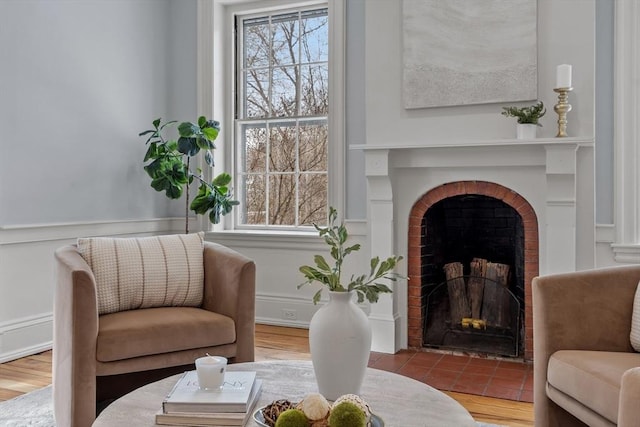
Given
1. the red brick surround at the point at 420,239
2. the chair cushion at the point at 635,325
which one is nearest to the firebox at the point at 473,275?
the red brick surround at the point at 420,239

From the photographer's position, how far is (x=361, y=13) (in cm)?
397

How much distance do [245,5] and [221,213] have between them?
69.0 inches

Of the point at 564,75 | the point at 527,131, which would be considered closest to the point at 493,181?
the point at 527,131

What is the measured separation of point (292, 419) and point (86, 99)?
3.34m

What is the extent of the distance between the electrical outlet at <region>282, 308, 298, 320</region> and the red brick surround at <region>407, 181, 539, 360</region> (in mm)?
979

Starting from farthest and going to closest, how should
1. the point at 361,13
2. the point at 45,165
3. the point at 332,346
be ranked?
the point at 361,13 → the point at 45,165 → the point at 332,346

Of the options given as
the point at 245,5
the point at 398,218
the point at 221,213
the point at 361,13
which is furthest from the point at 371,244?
the point at 245,5

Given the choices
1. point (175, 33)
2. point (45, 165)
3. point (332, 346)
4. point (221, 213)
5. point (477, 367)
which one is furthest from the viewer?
point (175, 33)

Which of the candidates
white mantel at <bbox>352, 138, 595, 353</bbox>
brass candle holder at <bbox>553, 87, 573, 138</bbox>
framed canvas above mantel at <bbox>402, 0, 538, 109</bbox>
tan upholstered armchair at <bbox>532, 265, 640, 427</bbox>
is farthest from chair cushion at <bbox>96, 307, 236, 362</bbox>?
brass candle holder at <bbox>553, 87, 573, 138</bbox>

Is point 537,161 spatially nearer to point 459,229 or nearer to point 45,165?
point 459,229

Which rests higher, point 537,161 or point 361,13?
point 361,13

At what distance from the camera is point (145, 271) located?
2.59m

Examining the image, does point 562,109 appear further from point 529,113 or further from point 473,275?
point 473,275

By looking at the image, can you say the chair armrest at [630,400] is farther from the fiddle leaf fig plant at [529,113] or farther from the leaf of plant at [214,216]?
the leaf of plant at [214,216]
